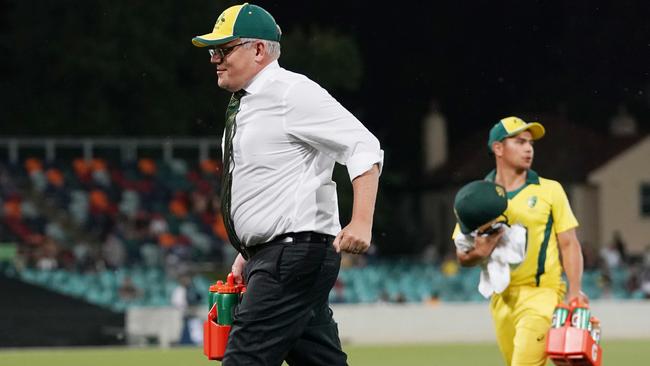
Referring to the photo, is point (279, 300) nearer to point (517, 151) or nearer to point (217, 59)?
point (217, 59)

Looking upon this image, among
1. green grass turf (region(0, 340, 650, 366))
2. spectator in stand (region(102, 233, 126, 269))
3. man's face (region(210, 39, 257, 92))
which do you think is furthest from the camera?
spectator in stand (region(102, 233, 126, 269))

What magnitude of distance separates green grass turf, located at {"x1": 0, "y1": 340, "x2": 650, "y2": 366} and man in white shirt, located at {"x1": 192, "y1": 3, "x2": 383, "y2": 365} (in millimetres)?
10058

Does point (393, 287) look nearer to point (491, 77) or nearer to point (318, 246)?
point (318, 246)

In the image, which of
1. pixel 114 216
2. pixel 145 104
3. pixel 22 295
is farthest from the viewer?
pixel 145 104

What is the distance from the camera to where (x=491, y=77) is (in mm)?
58312

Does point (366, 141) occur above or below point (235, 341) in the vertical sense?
above

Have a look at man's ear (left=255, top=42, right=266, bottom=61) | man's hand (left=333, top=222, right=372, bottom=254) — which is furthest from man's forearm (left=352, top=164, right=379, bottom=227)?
man's ear (left=255, top=42, right=266, bottom=61)

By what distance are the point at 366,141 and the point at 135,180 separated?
114 ft

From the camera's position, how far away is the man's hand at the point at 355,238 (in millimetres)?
5945

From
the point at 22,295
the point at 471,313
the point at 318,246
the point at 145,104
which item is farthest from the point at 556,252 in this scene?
the point at 145,104

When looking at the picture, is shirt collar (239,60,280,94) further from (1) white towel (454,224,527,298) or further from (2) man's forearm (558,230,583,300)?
(2) man's forearm (558,230,583,300)

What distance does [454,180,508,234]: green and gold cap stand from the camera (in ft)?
27.2

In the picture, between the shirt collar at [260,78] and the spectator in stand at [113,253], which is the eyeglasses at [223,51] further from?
the spectator in stand at [113,253]

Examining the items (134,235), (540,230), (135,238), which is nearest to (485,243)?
(540,230)
